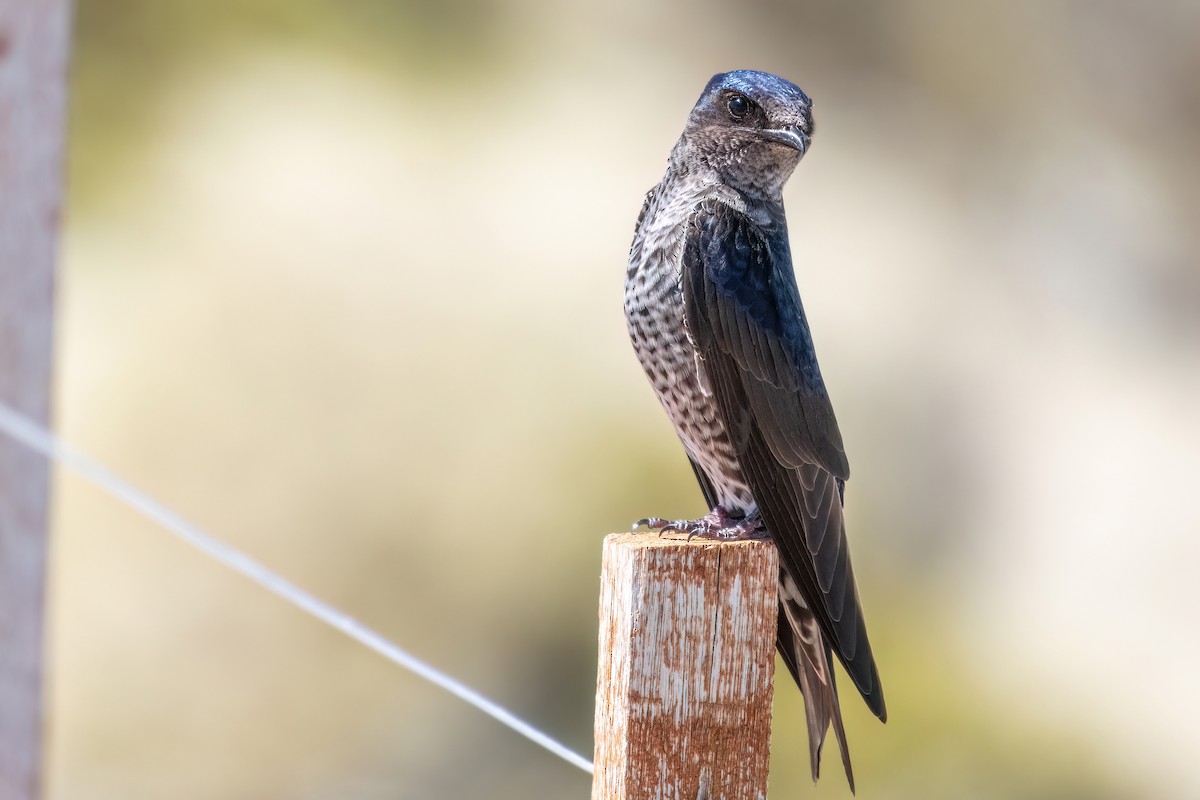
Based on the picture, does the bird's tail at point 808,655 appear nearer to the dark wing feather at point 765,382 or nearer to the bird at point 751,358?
the bird at point 751,358

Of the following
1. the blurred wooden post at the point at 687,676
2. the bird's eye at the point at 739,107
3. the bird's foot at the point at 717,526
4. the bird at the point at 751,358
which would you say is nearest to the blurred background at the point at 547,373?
the bird's foot at the point at 717,526

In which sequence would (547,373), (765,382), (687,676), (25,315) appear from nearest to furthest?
(687,676) < (25,315) < (765,382) < (547,373)

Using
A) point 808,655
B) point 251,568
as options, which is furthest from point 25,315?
point 808,655

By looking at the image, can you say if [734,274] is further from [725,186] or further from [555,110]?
[555,110]

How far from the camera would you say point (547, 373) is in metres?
6.26

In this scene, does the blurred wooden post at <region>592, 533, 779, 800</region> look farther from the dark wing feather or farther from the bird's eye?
the bird's eye

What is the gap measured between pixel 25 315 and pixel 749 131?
156cm

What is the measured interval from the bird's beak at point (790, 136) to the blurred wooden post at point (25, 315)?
1.46 metres

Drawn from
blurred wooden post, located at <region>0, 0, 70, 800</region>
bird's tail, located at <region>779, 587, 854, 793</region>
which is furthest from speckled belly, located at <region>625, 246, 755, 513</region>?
blurred wooden post, located at <region>0, 0, 70, 800</region>

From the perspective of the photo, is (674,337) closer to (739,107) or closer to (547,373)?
(739,107)

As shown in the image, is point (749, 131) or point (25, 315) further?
point (749, 131)

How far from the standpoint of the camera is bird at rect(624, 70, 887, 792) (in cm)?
271

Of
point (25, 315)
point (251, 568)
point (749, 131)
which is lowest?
point (251, 568)

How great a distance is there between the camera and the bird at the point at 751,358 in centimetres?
271
